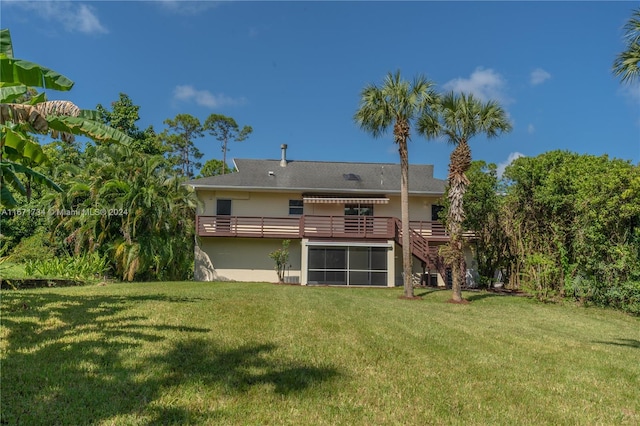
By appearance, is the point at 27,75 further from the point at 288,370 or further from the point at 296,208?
the point at 296,208

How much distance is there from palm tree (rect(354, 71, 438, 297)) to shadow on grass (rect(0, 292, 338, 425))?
11907 millimetres

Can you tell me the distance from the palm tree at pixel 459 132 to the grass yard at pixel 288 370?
21.5 ft

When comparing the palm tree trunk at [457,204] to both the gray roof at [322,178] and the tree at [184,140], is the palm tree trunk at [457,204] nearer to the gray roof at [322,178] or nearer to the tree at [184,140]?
the gray roof at [322,178]

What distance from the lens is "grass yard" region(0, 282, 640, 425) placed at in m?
3.86

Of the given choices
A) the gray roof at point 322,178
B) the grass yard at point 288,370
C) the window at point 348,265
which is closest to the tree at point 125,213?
the gray roof at point 322,178

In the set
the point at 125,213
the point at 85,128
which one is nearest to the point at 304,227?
the point at 125,213

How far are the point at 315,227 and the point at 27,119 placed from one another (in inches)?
668

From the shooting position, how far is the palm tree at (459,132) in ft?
50.9

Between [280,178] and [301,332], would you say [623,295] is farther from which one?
[280,178]

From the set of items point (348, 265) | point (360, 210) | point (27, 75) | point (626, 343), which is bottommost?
point (626, 343)

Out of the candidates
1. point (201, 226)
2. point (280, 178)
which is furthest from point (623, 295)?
point (201, 226)

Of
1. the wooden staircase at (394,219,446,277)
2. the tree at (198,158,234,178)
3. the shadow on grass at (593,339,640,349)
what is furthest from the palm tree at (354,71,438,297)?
the tree at (198,158,234,178)

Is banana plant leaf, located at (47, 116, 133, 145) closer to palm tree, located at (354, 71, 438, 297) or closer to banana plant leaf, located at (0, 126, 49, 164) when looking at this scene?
banana plant leaf, located at (0, 126, 49, 164)

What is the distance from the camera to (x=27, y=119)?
20.9ft
